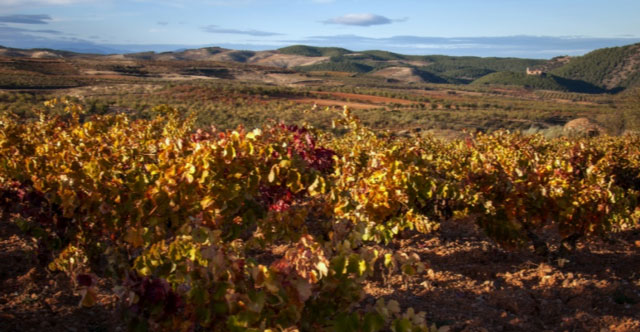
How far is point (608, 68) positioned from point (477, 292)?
11691cm

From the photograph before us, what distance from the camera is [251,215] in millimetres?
4137

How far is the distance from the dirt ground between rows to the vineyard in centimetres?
26

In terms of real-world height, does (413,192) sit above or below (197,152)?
below

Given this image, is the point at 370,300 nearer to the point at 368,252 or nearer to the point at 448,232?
the point at 368,252

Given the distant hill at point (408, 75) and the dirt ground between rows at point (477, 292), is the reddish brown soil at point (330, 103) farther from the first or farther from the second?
the distant hill at point (408, 75)

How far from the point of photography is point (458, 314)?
4.66 metres

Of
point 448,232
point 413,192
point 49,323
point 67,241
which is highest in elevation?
point 413,192

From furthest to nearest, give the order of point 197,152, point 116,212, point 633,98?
1. point 633,98
2. point 116,212
3. point 197,152

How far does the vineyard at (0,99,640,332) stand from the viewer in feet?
7.72

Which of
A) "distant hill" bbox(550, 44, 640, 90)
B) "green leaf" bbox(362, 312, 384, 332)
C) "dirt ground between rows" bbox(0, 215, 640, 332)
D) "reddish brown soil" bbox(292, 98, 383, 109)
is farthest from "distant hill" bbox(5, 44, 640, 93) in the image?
"green leaf" bbox(362, 312, 384, 332)

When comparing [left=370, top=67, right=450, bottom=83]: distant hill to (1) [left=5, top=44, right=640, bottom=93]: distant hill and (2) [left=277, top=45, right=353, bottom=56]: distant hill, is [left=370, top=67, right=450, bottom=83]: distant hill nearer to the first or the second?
(1) [left=5, top=44, right=640, bottom=93]: distant hill

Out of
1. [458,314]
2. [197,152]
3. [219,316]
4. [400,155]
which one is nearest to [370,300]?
[458,314]

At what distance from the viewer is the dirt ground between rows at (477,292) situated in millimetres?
4320

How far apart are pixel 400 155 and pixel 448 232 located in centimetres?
307
